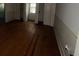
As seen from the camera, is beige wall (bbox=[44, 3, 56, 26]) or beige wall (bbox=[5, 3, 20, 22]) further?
beige wall (bbox=[5, 3, 20, 22])

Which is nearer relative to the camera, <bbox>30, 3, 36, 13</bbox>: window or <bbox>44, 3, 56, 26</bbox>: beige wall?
<bbox>44, 3, 56, 26</bbox>: beige wall

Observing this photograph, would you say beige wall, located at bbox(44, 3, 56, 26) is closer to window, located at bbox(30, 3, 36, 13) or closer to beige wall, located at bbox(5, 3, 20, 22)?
window, located at bbox(30, 3, 36, 13)

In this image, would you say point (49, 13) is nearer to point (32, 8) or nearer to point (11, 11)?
point (32, 8)

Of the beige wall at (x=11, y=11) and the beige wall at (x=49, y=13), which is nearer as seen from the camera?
the beige wall at (x=49, y=13)

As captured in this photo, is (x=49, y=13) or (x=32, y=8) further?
(x=32, y=8)

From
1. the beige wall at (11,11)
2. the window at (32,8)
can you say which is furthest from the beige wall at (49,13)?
the beige wall at (11,11)

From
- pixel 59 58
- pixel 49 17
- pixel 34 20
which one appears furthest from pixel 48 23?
pixel 59 58

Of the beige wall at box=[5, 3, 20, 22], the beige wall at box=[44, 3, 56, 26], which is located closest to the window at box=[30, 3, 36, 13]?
the beige wall at box=[44, 3, 56, 26]

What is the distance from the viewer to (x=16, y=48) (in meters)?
2.46

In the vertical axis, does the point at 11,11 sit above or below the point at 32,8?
below

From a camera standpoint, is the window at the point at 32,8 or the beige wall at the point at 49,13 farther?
the window at the point at 32,8

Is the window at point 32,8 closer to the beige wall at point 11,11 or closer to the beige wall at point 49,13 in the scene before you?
the beige wall at point 49,13

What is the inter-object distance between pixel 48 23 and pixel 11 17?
6.23ft

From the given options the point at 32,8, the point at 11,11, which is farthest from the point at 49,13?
the point at 11,11
